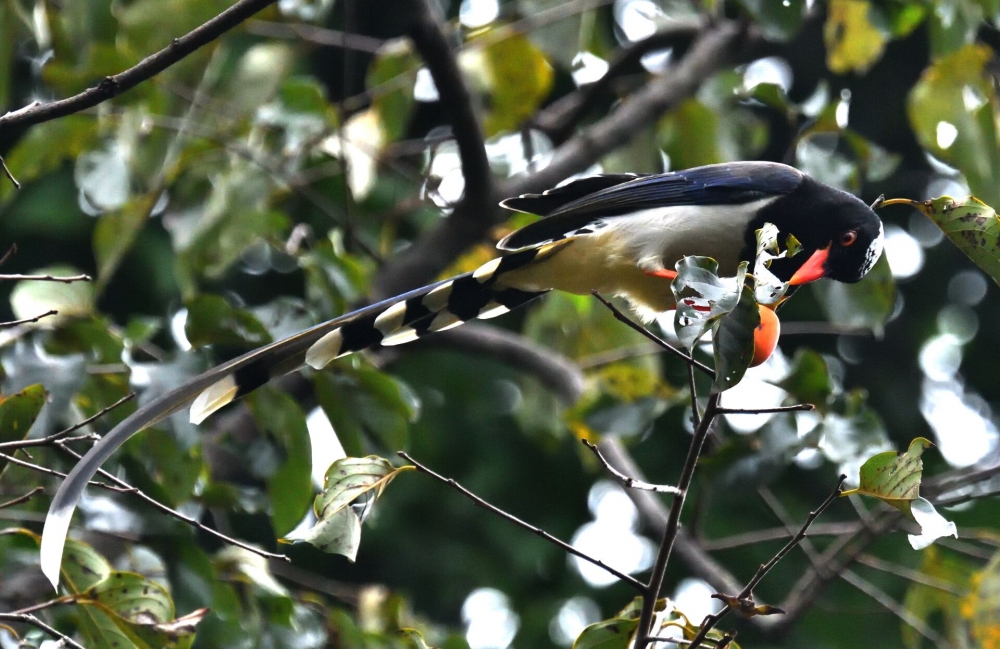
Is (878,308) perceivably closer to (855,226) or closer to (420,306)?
(855,226)

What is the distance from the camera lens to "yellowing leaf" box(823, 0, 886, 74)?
3.81 m

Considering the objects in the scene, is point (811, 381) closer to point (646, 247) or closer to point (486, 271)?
point (646, 247)

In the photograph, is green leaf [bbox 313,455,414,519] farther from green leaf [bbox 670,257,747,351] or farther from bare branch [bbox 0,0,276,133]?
bare branch [bbox 0,0,276,133]

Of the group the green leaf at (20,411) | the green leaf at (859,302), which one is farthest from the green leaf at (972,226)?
the green leaf at (20,411)

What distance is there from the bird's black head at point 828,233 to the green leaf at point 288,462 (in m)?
1.27

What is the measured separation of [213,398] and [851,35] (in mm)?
2739

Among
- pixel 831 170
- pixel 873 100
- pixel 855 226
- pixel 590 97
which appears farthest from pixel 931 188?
pixel 855 226

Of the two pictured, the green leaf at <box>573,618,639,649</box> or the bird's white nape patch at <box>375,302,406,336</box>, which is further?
the bird's white nape patch at <box>375,302,406,336</box>

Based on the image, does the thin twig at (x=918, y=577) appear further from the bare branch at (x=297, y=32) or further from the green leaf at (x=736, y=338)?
the bare branch at (x=297, y=32)

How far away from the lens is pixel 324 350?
237 centimetres

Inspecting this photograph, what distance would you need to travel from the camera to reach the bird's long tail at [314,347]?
1826mm

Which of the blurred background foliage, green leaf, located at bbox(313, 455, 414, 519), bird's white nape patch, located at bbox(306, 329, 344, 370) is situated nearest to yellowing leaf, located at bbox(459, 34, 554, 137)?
the blurred background foliage

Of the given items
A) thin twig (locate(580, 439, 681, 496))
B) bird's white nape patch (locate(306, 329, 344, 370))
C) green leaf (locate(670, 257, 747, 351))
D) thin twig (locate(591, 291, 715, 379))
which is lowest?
bird's white nape patch (locate(306, 329, 344, 370))

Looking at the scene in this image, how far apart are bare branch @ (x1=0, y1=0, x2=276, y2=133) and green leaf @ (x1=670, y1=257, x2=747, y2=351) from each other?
78 cm
